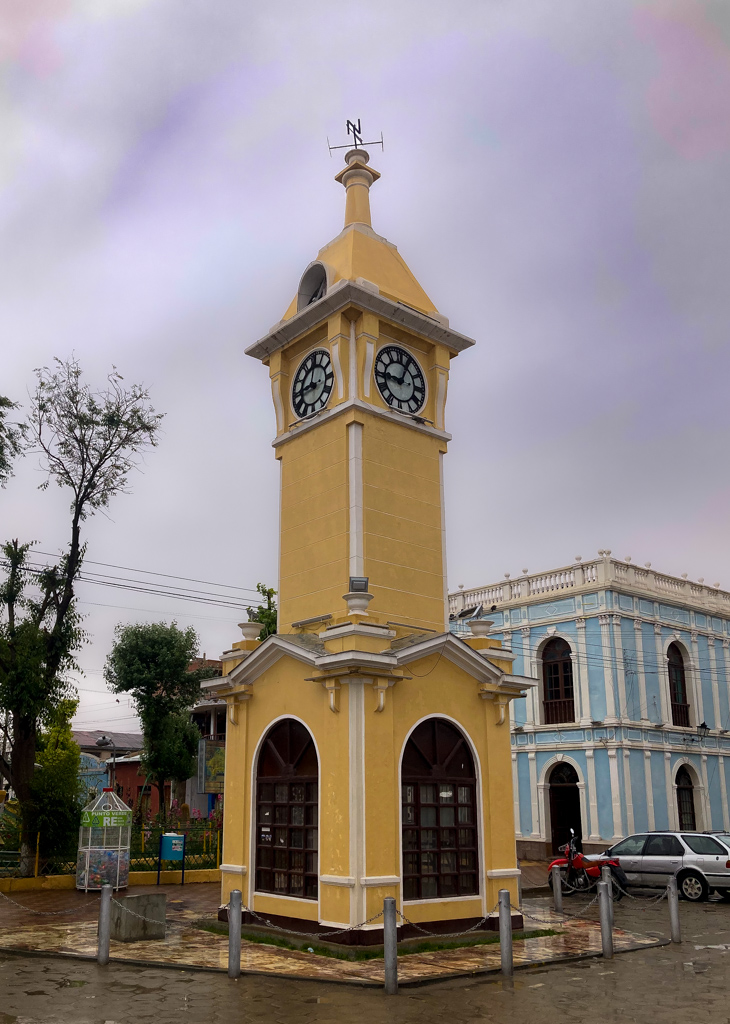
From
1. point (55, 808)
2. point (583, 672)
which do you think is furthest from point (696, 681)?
point (55, 808)

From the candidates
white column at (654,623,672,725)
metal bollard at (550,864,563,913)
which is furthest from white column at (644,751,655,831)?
metal bollard at (550,864,563,913)

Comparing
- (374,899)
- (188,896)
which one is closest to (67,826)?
(188,896)

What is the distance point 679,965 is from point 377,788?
4.54 m

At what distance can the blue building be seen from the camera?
2808 cm

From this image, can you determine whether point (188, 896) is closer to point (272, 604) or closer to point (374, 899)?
point (374, 899)

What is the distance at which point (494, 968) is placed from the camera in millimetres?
11055

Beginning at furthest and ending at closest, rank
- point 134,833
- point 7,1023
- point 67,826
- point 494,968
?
point 134,833 → point 67,826 → point 494,968 → point 7,1023

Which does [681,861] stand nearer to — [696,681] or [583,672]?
[583,672]

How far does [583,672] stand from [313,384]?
17094mm

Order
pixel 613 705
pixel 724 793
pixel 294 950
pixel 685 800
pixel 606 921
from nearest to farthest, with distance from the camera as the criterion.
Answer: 1. pixel 606 921
2. pixel 294 950
3. pixel 613 705
4. pixel 685 800
5. pixel 724 793

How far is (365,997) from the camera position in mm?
9727

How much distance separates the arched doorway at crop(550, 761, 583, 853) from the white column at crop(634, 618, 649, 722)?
2.99 meters

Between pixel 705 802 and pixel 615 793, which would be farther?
pixel 705 802

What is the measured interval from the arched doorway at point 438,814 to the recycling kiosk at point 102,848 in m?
9.83
